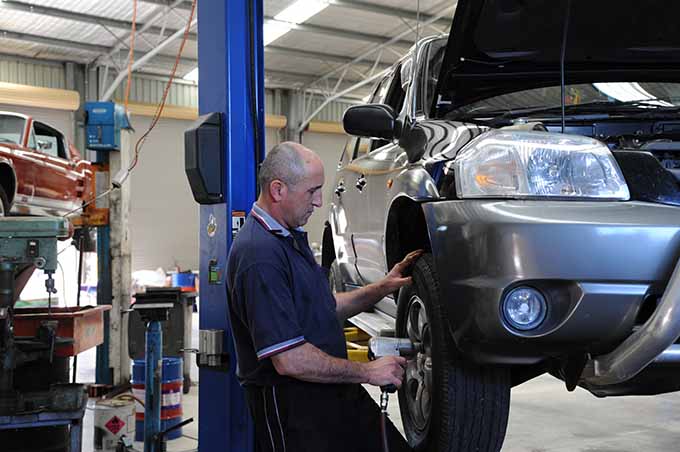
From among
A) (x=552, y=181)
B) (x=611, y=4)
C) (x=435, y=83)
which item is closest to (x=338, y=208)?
(x=435, y=83)

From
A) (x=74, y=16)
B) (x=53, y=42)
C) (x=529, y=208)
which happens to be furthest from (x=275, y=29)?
(x=529, y=208)

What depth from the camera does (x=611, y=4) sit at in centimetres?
269

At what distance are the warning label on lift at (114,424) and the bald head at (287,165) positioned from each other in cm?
233

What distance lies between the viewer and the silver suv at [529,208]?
1.86 metres

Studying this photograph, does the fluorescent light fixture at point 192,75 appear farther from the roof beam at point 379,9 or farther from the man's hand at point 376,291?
the man's hand at point 376,291

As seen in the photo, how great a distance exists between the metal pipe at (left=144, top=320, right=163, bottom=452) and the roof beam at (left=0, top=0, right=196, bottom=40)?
9.44 meters

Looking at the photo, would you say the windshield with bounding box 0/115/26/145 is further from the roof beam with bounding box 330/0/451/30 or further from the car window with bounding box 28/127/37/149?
the roof beam with bounding box 330/0/451/30

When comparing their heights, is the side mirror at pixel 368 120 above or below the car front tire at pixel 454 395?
above

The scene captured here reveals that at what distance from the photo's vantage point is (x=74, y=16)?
40.7ft

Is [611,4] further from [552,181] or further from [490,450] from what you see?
[490,450]

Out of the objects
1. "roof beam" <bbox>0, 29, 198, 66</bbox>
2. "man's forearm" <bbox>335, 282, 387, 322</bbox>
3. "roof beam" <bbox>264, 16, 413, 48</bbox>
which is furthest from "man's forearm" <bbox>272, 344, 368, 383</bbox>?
"roof beam" <bbox>0, 29, 198, 66</bbox>

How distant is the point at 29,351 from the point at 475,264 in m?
2.48

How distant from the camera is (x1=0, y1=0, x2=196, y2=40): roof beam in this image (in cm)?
1179

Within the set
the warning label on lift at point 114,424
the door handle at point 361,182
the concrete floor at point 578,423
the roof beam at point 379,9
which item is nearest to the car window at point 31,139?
the concrete floor at point 578,423
